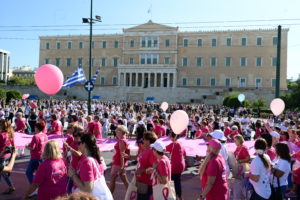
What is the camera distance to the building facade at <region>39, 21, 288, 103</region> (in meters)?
60.1

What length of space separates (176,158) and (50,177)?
2688 mm

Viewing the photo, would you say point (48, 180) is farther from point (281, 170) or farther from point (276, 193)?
point (281, 170)

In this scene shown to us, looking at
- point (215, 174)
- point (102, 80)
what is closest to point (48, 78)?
point (215, 174)

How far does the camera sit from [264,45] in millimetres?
59688

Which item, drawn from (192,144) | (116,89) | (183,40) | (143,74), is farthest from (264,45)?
(192,144)

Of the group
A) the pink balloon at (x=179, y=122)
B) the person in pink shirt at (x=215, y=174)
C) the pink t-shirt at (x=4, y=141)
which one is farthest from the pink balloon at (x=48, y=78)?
the person in pink shirt at (x=215, y=174)

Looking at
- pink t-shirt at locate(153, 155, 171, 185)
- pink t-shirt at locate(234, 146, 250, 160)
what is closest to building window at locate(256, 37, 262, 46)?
pink t-shirt at locate(234, 146, 250, 160)

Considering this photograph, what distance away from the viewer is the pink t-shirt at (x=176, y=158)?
600 cm

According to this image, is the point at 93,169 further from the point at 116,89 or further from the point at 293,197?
the point at 116,89

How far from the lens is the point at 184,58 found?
64.3 meters

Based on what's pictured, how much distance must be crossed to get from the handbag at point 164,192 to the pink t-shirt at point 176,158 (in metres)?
1.49

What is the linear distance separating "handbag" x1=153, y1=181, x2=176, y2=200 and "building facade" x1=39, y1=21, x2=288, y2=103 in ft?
180

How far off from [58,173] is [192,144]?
7.07 m

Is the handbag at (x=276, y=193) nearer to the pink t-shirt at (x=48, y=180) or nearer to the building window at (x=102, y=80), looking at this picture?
the pink t-shirt at (x=48, y=180)
